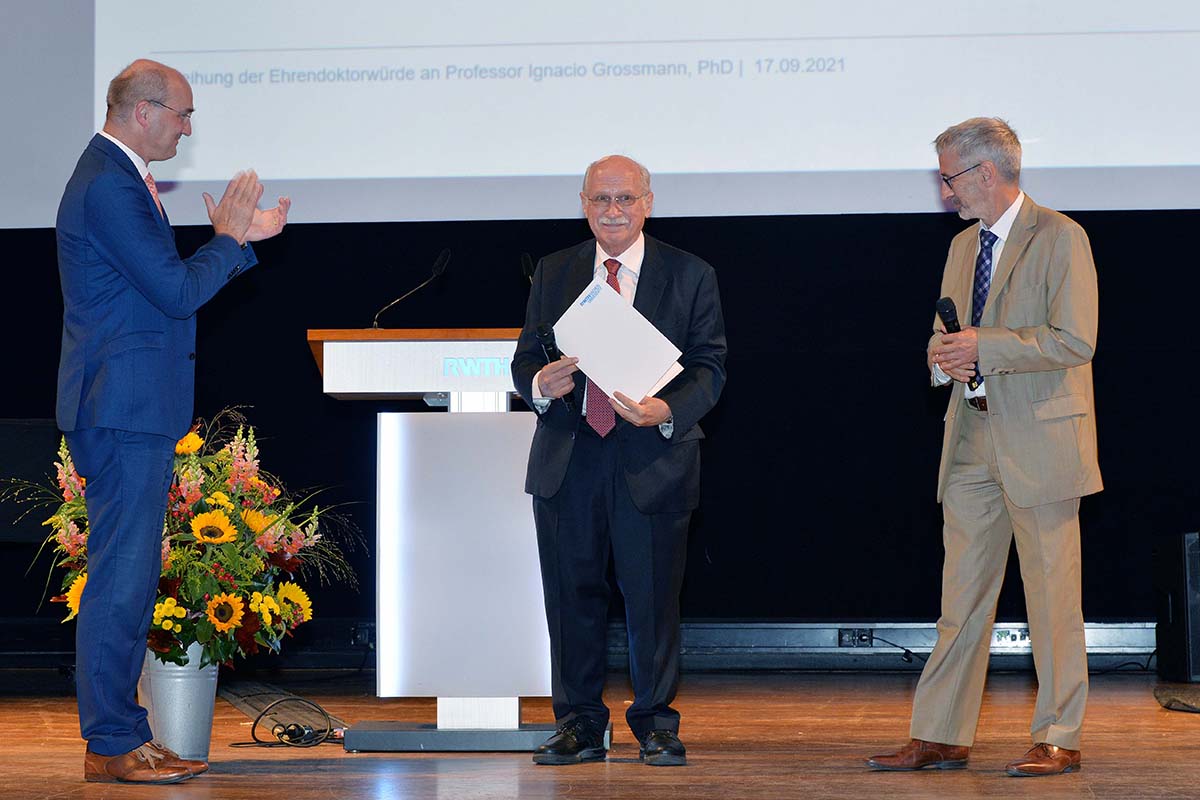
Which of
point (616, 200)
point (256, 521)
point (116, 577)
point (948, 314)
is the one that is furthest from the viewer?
point (256, 521)

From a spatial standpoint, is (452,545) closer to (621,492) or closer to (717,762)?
(621,492)

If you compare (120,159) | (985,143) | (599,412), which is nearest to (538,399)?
(599,412)

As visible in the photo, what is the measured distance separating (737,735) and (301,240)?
3019mm

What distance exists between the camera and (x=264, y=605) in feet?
10.9

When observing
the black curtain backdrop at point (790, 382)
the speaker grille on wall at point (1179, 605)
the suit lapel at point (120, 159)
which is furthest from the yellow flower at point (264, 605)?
the speaker grille on wall at point (1179, 605)

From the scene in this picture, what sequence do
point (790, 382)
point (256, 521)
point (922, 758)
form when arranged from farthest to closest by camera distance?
point (790, 382) < point (256, 521) < point (922, 758)

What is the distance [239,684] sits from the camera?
17.0 feet

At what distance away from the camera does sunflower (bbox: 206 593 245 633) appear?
3234 millimetres

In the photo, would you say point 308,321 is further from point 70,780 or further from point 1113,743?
point 1113,743

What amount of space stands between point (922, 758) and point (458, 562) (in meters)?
1.21

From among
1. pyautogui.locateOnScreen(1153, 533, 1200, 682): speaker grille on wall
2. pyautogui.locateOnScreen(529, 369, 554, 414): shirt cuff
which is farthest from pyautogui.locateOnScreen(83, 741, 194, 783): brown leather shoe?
pyautogui.locateOnScreen(1153, 533, 1200, 682): speaker grille on wall

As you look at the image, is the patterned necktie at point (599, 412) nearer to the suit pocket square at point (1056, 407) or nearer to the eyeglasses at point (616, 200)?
the eyeglasses at point (616, 200)

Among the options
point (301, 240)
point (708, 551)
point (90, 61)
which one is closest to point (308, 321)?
point (301, 240)

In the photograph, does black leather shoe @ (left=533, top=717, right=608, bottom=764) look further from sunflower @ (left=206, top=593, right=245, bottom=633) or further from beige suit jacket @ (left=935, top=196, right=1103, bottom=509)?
beige suit jacket @ (left=935, top=196, right=1103, bottom=509)
